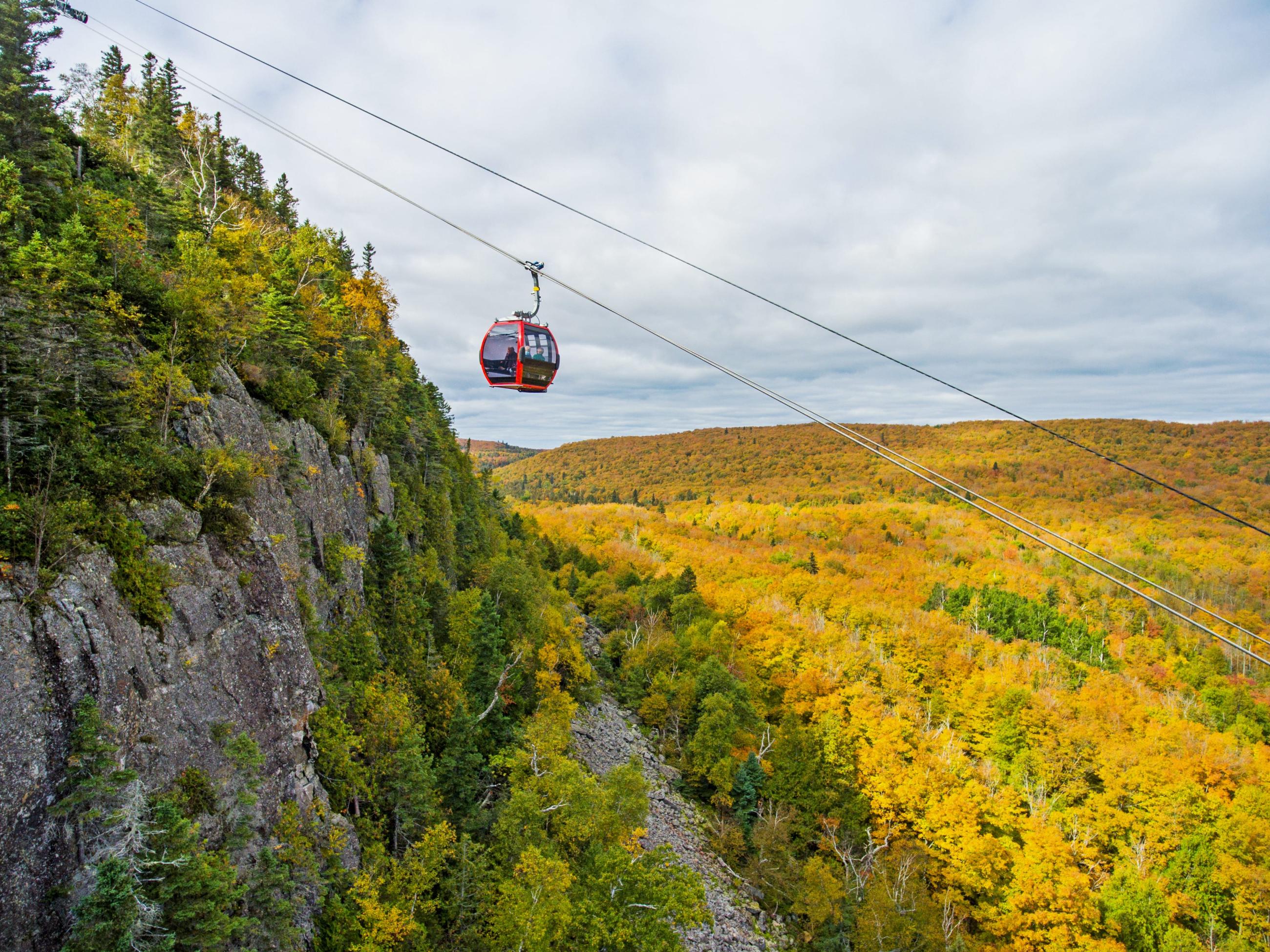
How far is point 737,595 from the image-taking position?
278ft

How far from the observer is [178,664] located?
15.2 metres

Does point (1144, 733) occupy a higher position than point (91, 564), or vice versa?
point (91, 564)

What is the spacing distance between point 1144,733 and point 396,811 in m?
77.1

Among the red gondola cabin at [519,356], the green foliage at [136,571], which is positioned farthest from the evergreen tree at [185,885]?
the red gondola cabin at [519,356]

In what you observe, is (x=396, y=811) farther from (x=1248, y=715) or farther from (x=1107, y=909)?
(x=1248, y=715)

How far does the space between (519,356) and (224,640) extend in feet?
43.5

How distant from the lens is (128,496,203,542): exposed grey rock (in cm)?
1559

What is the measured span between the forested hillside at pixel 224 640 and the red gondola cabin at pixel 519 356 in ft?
30.1

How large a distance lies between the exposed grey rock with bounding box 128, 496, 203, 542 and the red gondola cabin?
10744 millimetres

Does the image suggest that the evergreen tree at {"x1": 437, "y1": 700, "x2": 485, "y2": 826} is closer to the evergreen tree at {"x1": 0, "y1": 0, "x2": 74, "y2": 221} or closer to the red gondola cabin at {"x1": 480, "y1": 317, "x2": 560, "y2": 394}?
the red gondola cabin at {"x1": 480, "y1": 317, "x2": 560, "y2": 394}

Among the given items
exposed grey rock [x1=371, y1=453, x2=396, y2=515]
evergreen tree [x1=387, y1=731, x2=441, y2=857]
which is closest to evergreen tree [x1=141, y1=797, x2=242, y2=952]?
evergreen tree [x1=387, y1=731, x2=441, y2=857]

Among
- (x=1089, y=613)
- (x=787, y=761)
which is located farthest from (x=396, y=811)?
(x=1089, y=613)

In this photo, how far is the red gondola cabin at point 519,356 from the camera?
21.6 meters

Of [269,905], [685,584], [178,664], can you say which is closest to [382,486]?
[178,664]
